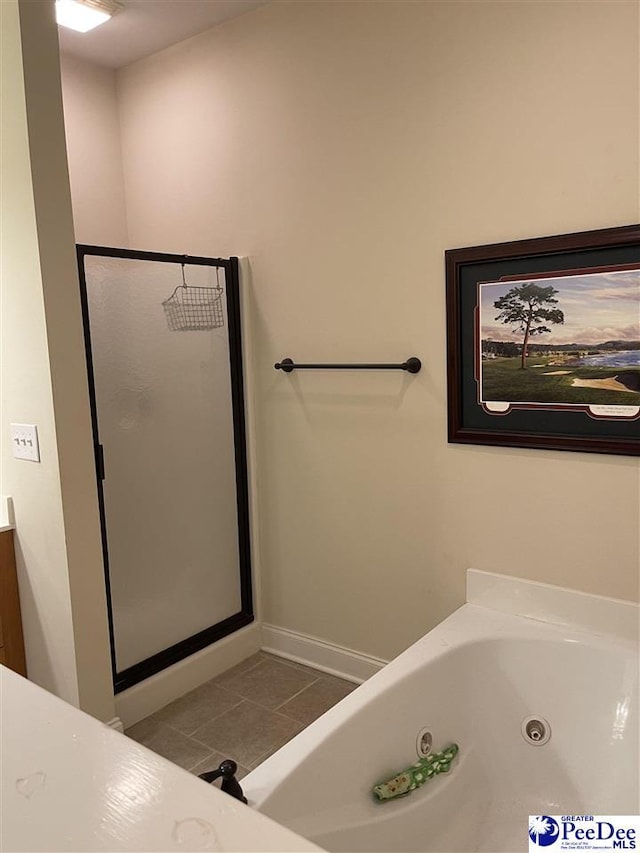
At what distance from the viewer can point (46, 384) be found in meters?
2.02

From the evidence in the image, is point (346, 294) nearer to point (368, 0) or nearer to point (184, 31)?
point (368, 0)

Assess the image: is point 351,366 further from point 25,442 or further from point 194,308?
point 25,442

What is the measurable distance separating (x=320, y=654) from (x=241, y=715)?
437mm

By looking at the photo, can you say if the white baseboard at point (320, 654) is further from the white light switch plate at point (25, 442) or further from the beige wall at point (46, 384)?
the white light switch plate at point (25, 442)

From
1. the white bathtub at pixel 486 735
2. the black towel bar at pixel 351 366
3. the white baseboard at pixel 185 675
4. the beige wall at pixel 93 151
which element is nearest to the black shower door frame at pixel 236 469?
the white baseboard at pixel 185 675

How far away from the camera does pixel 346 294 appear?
2.44 meters

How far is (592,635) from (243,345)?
1.73m

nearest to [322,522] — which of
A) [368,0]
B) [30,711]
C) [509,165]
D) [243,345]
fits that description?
[243,345]

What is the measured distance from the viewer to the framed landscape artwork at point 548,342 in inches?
72.2

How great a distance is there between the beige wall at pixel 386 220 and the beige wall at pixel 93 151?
0.28ft

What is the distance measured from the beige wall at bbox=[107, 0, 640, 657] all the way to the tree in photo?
7.1 inches

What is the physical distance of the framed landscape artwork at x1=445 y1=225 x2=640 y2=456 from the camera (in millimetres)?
1835

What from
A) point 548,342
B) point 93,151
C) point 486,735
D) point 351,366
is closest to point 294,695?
point 486,735

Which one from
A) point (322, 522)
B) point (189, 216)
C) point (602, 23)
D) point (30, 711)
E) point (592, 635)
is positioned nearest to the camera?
point (30, 711)
